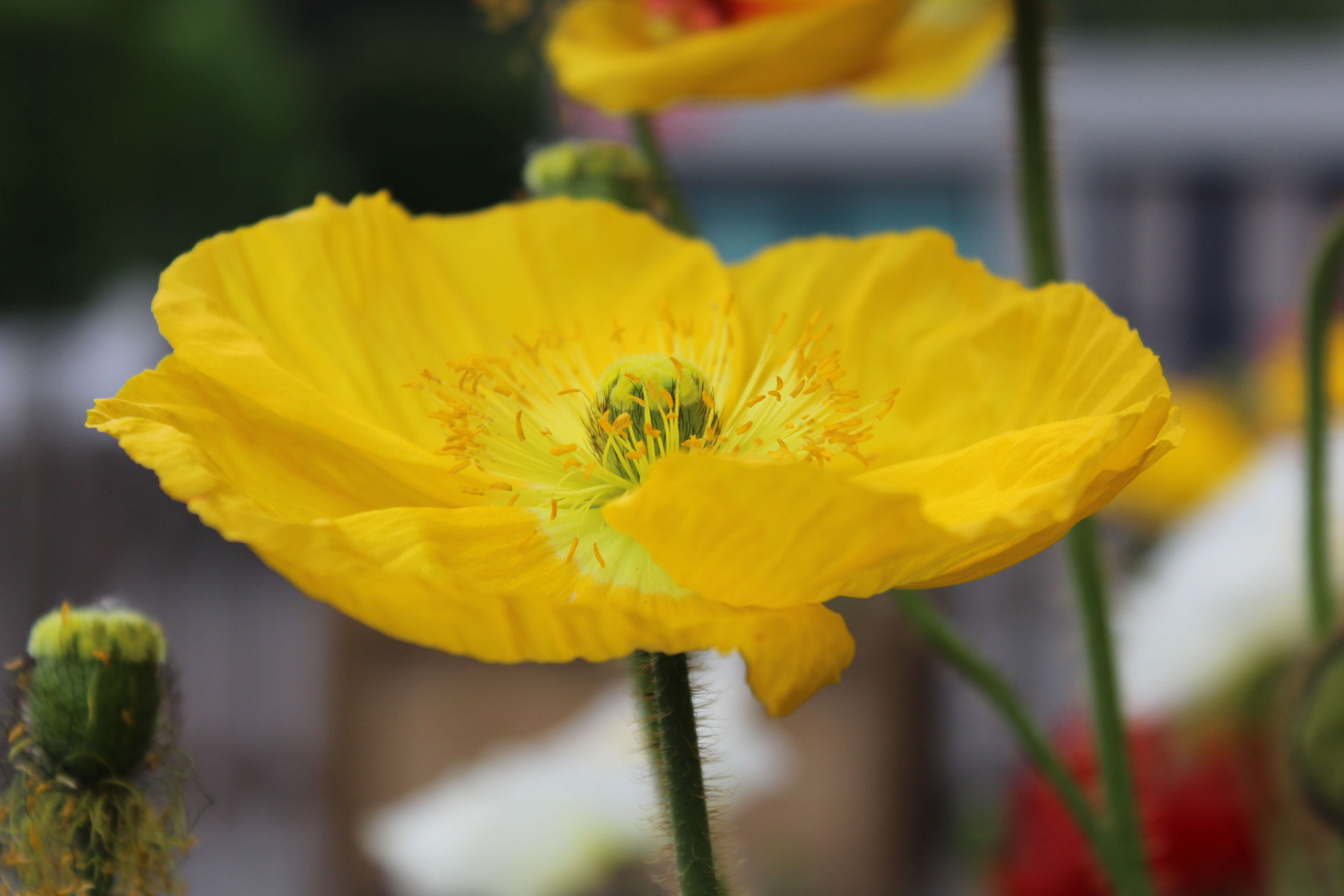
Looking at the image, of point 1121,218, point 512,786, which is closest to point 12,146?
point 1121,218

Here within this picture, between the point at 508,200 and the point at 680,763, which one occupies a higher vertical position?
the point at 508,200

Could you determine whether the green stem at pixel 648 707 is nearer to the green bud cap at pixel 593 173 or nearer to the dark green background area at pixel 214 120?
the green bud cap at pixel 593 173

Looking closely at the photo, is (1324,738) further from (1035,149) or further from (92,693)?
(92,693)

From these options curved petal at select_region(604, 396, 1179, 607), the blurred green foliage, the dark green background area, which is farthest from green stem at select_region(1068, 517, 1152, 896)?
the blurred green foliage

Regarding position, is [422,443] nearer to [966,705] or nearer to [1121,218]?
[966,705]

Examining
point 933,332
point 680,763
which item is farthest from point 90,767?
point 933,332

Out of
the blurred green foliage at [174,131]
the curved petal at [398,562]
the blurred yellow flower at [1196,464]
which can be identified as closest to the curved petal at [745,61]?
the curved petal at [398,562]
